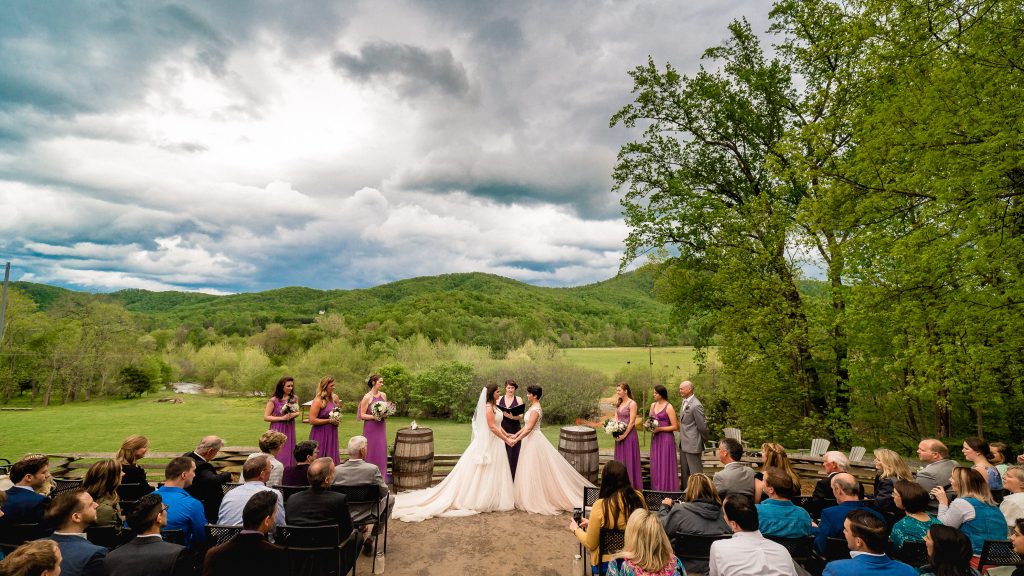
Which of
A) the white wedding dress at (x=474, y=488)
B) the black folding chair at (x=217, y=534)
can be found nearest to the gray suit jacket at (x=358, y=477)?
the black folding chair at (x=217, y=534)

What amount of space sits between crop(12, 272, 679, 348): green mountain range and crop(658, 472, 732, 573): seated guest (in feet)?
36.4

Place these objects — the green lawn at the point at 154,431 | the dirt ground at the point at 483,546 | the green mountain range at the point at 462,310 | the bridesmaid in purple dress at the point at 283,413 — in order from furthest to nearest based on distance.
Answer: the green mountain range at the point at 462,310
the green lawn at the point at 154,431
the bridesmaid in purple dress at the point at 283,413
the dirt ground at the point at 483,546

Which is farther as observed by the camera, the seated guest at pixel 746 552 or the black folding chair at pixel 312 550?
the black folding chair at pixel 312 550

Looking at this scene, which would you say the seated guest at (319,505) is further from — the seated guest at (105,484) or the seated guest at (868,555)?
the seated guest at (868,555)

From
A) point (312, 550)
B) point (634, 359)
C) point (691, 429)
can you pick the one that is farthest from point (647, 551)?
point (634, 359)

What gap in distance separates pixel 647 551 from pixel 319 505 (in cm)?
289

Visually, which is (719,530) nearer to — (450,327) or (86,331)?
(450,327)

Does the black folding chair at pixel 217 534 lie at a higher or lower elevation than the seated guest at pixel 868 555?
lower

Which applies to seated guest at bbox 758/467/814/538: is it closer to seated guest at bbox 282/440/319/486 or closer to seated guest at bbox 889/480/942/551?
seated guest at bbox 889/480/942/551

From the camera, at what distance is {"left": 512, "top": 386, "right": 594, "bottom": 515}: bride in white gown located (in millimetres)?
6902

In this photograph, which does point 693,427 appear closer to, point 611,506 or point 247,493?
point 611,506

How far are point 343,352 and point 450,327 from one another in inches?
383

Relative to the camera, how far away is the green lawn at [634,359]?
24.5 meters

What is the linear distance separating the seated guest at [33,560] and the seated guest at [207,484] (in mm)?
2238
